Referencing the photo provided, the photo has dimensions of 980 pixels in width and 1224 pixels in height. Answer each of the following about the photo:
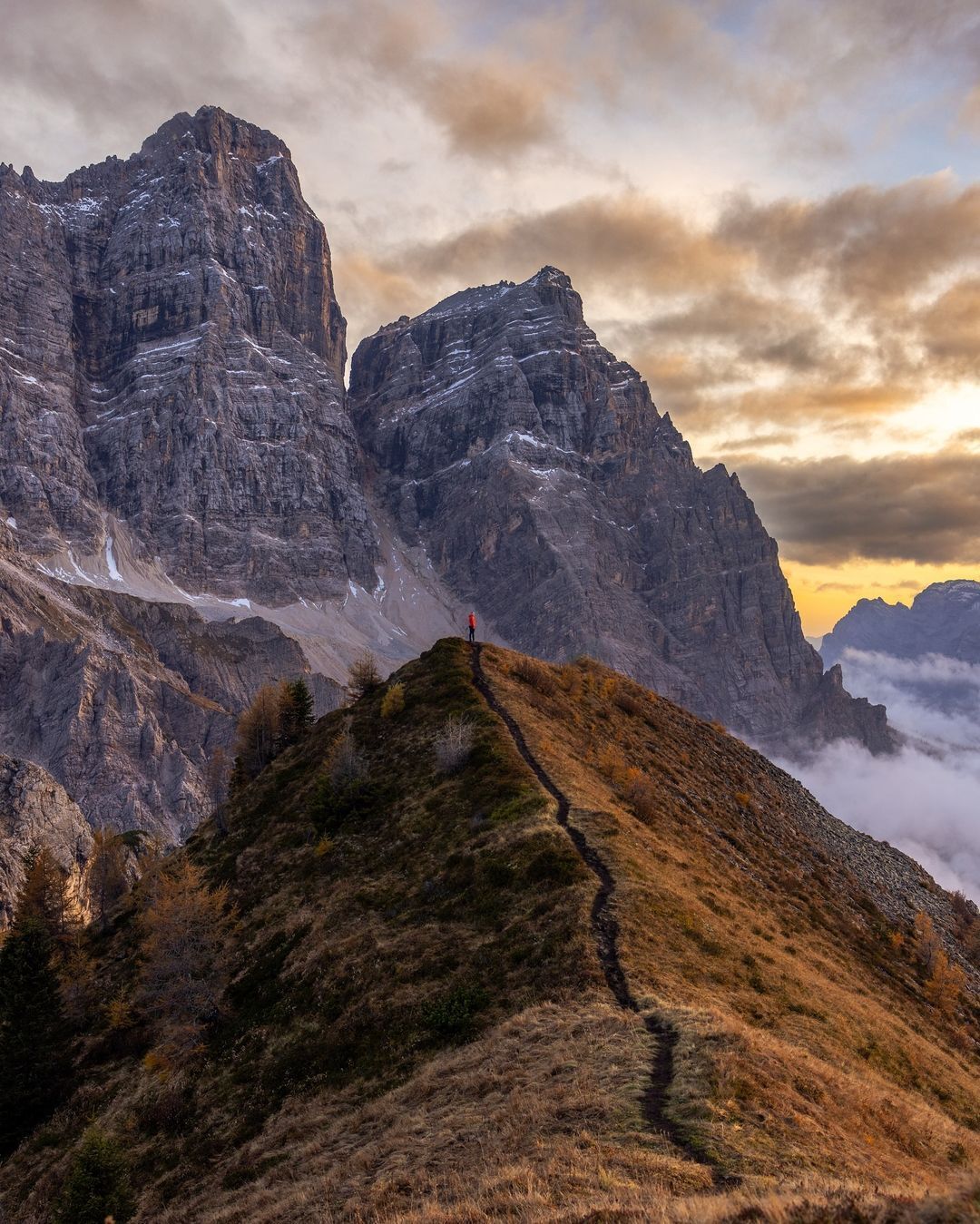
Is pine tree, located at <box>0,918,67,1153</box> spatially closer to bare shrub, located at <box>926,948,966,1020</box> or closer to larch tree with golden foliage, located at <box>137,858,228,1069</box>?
larch tree with golden foliage, located at <box>137,858,228,1069</box>

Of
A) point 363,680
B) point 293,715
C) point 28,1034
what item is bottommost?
point 28,1034

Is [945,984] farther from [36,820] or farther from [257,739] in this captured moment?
[36,820]

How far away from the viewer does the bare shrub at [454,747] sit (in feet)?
156

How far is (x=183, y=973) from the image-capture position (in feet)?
125

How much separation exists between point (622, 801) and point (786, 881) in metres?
13.4

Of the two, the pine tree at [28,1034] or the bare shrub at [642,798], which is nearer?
→ the pine tree at [28,1034]

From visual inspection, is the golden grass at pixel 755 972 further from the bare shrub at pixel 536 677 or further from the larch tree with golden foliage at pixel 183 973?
the larch tree with golden foliage at pixel 183 973

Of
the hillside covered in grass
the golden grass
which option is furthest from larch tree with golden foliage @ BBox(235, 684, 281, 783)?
the golden grass

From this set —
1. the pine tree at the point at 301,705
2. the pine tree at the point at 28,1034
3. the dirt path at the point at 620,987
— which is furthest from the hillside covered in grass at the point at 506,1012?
the pine tree at the point at 301,705

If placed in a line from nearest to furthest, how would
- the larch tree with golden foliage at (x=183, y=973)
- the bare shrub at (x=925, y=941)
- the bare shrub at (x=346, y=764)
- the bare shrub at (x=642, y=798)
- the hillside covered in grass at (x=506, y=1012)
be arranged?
the hillside covered in grass at (x=506, y=1012)
the larch tree with golden foliage at (x=183, y=973)
the bare shrub at (x=642, y=798)
the bare shrub at (x=346, y=764)
the bare shrub at (x=925, y=941)

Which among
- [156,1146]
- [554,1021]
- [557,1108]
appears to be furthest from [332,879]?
[557,1108]

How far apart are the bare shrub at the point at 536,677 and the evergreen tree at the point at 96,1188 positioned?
148 feet

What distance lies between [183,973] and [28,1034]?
878 cm

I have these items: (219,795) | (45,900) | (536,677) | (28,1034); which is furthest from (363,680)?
(28,1034)
